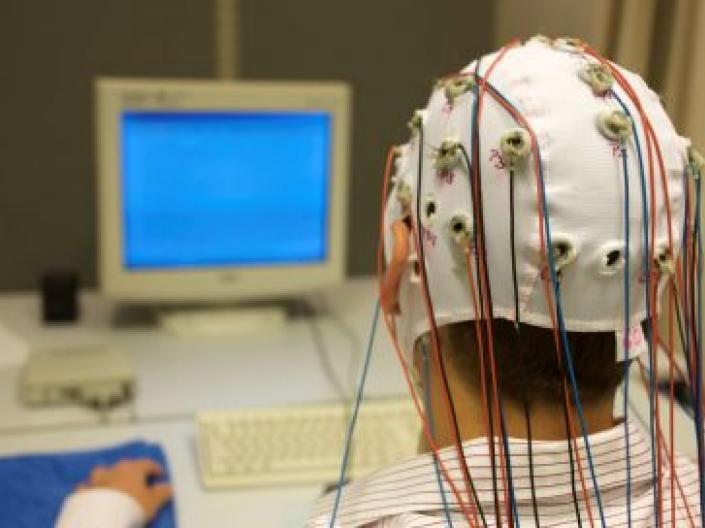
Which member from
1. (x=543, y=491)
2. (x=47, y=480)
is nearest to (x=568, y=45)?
(x=543, y=491)

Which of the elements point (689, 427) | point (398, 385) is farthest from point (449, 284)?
point (398, 385)

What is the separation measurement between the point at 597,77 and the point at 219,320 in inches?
44.8

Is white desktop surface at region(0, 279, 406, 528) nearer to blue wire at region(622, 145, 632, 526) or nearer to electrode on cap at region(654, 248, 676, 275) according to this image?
blue wire at region(622, 145, 632, 526)

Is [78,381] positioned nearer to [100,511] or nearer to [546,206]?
[100,511]

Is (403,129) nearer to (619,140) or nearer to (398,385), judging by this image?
(398,385)

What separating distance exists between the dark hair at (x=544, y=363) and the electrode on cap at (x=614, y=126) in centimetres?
17

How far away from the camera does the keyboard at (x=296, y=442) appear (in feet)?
4.12

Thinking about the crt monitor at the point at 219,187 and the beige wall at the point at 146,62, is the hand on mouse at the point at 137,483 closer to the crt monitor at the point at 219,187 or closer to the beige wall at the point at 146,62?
the crt monitor at the point at 219,187

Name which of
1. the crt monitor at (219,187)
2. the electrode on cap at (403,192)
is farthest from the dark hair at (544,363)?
the crt monitor at (219,187)

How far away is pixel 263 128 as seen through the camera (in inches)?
64.9

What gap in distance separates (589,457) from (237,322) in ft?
3.46

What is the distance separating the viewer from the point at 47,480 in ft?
3.94

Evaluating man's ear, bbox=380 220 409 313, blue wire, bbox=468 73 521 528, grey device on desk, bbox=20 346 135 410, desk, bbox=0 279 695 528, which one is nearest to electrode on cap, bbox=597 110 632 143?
blue wire, bbox=468 73 521 528

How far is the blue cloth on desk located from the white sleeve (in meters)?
0.04
